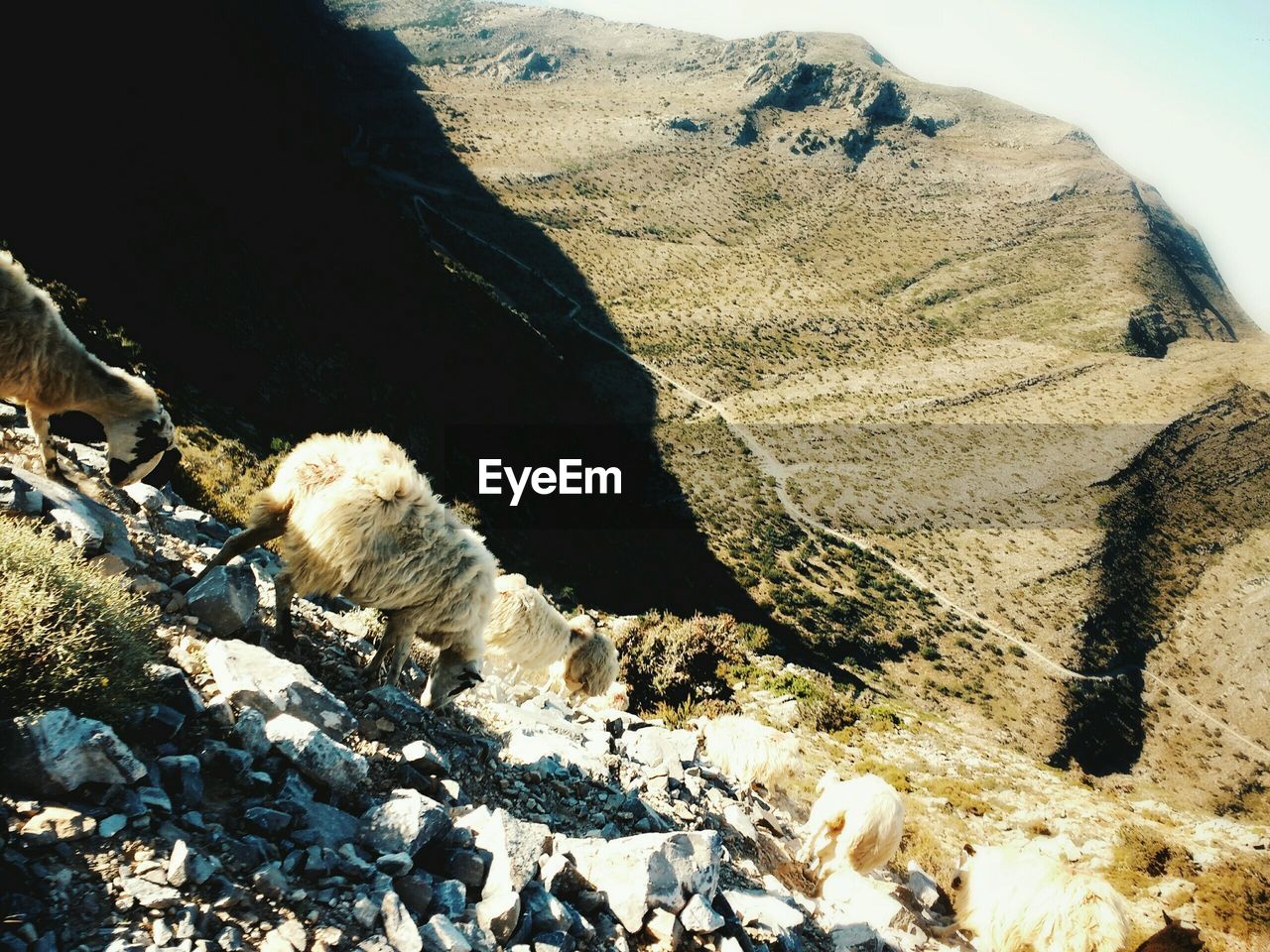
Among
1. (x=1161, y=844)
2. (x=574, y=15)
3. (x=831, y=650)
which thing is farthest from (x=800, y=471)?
(x=574, y=15)

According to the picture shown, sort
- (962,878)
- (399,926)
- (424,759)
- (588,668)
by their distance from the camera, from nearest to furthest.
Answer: (399,926) → (424,759) → (962,878) → (588,668)

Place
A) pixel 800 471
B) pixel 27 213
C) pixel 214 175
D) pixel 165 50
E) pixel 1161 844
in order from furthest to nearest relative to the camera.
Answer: pixel 800 471 → pixel 165 50 → pixel 214 175 → pixel 27 213 → pixel 1161 844

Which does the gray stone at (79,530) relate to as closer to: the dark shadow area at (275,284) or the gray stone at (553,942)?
the gray stone at (553,942)

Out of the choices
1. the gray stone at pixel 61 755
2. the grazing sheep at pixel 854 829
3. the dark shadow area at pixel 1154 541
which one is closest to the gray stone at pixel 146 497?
the gray stone at pixel 61 755

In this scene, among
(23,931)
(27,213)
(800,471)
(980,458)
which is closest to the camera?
(23,931)

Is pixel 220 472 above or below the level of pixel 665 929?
below

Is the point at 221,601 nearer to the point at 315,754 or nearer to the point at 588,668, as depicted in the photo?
the point at 315,754

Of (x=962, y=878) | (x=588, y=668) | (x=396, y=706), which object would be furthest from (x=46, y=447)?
(x=962, y=878)

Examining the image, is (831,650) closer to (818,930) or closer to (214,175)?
(818,930)
